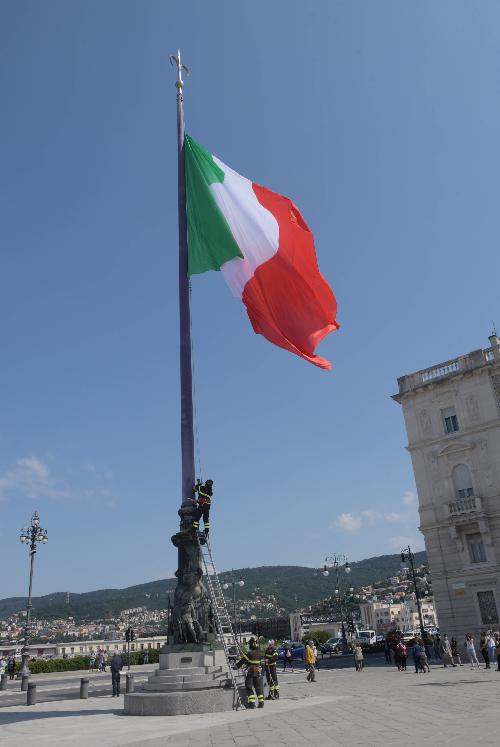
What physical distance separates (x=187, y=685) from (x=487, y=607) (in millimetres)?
25542

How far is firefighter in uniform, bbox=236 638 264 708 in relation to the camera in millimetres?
14562

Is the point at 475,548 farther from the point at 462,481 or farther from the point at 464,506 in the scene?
the point at 462,481

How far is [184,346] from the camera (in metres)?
18.0

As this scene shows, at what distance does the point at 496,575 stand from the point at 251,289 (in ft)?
84.6

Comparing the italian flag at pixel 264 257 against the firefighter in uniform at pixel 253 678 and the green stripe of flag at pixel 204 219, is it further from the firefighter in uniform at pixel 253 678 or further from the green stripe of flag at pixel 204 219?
the firefighter in uniform at pixel 253 678

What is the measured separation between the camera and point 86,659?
48.4 metres

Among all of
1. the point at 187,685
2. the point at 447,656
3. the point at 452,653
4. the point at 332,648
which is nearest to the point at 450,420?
the point at 452,653

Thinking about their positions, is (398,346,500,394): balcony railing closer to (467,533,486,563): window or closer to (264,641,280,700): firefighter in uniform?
(467,533,486,563): window

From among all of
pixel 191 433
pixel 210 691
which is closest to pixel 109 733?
pixel 210 691

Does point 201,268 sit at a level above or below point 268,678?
above

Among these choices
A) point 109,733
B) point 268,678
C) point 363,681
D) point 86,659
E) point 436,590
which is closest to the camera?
point 109,733

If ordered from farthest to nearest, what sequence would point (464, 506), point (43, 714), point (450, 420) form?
1. point (450, 420)
2. point (464, 506)
3. point (43, 714)

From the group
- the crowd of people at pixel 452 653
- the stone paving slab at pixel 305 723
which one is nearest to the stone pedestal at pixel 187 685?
the stone paving slab at pixel 305 723

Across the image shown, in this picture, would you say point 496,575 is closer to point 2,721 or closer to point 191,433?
point 191,433
